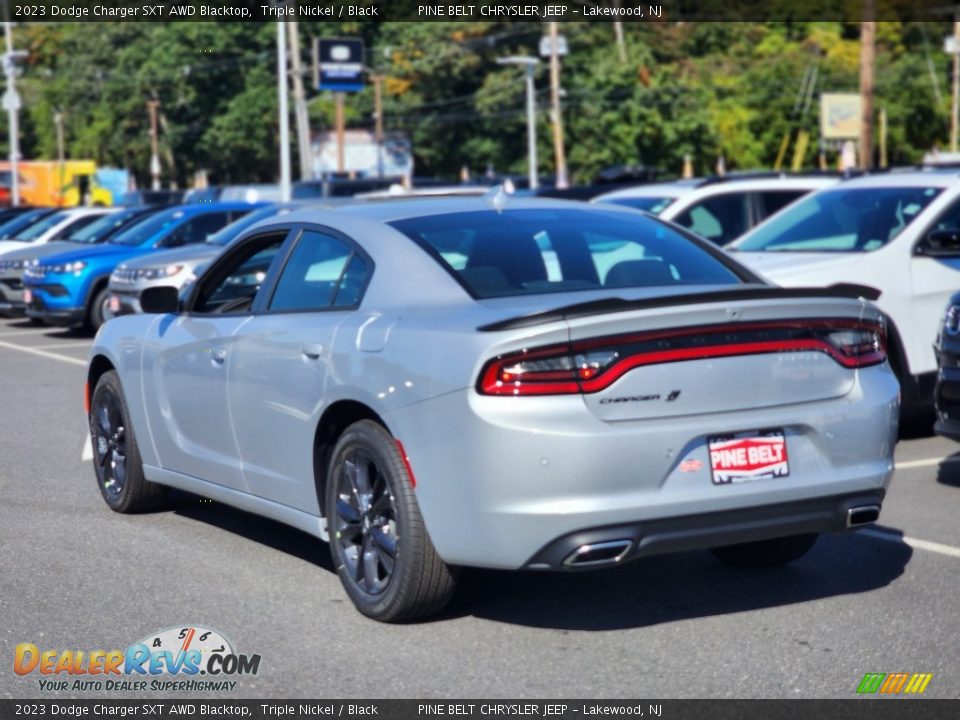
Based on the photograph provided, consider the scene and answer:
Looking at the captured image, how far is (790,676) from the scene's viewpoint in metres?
5.13

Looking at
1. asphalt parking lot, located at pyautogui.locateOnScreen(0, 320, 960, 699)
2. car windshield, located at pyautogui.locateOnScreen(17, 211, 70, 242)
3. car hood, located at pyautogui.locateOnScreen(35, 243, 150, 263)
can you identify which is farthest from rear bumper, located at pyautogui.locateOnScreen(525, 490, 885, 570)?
car windshield, located at pyautogui.locateOnScreen(17, 211, 70, 242)

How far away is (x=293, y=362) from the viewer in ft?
20.7

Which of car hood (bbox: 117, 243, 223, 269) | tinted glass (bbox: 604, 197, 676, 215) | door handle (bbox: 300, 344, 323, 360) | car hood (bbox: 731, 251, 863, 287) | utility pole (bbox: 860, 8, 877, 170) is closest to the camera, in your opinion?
door handle (bbox: 300, 344, 323, 360)

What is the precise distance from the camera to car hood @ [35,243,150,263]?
1973 cm

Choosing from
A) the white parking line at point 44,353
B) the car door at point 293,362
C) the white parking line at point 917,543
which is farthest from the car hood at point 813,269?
the white parking line at point 44,353

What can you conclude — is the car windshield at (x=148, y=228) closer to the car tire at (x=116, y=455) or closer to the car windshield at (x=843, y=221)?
the car windshield at (x=843, y=221)

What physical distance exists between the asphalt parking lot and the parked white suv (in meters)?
2.12

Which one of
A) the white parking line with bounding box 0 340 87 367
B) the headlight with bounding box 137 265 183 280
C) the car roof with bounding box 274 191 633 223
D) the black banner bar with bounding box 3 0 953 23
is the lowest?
the white parking line with bounding box 0 340 87 367

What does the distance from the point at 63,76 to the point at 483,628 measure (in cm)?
9382

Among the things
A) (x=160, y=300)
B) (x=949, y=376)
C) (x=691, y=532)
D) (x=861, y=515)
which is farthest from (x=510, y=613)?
(x=949, y=376)

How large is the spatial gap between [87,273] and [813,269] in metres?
11.4

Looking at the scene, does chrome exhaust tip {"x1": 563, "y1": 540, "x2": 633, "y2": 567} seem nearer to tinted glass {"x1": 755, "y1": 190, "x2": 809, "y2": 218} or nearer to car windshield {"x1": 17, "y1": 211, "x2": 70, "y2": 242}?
tinted glass {"x1": 755, "y1": 190, "x2": 809, "y2": 218}

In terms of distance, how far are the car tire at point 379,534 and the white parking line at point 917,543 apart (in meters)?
2.45
